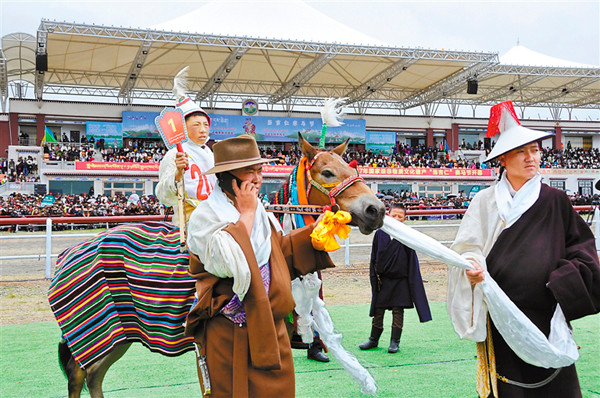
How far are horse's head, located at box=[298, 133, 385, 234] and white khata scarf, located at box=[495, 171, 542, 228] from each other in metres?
0.68

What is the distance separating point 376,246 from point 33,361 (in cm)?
362

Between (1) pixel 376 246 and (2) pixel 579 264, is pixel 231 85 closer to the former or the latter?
(1) pixel 376 246

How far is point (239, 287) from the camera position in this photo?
2150 millimetres

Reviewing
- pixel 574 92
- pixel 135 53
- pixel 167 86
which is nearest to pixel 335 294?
pixel 135 53

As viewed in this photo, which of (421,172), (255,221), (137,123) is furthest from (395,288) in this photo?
(421,172)

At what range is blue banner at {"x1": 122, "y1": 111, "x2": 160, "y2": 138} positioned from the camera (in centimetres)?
3228

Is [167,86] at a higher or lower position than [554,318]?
higher

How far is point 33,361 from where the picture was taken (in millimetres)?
4910

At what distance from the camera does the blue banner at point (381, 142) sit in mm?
37031

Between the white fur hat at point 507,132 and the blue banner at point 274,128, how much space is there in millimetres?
30431

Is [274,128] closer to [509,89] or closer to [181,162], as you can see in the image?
[509,89]

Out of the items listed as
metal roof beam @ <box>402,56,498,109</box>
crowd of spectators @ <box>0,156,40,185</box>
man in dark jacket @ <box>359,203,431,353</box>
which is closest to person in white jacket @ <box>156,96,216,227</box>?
man in dark jacket @ <box>359,203,431,353</box>

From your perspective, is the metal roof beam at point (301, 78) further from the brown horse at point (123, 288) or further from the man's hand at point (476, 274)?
the man's hand at point (476, 274)

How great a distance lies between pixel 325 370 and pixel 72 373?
2.18 metres
